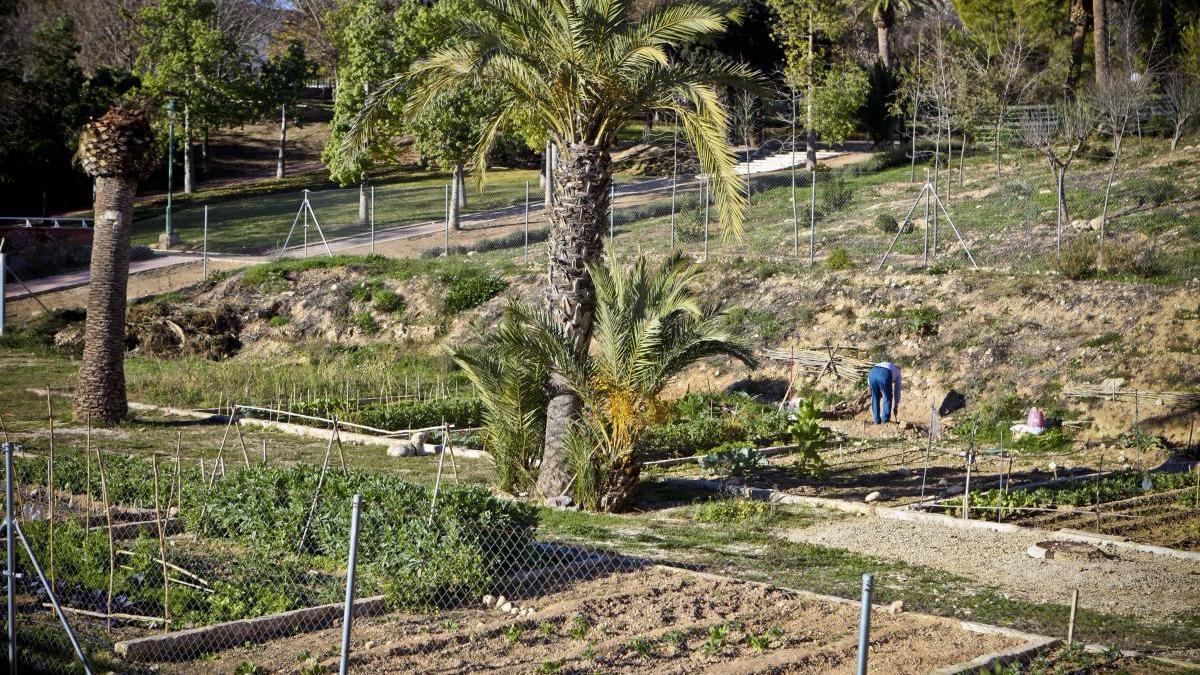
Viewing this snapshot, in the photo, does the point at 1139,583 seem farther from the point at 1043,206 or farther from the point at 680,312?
the point at 1043,206

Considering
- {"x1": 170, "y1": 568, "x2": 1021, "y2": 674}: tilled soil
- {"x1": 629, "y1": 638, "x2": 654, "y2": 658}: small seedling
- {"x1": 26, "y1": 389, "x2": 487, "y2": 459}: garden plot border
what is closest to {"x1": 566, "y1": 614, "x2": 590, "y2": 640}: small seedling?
{"x1": 170, "y1": 568, "x2": 1021, "y2": 674}: tilled soil

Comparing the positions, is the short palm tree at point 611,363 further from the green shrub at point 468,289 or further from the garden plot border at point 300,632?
the green shrub at point 468,289

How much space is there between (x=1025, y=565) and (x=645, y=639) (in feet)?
15.2

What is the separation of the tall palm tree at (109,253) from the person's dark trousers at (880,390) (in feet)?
40.6

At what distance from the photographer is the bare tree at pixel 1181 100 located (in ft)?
113

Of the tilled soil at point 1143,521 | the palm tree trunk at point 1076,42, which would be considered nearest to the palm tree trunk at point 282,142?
the palm tree trunk at point 1076,42

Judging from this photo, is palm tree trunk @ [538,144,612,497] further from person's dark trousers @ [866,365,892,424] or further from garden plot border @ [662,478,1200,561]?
person's dark trousers @ [866,365,892,424]

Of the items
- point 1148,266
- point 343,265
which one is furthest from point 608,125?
point 343,265

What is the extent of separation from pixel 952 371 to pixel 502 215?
22243 mm

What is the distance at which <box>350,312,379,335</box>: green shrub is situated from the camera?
1120 inches

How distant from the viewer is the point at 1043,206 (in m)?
29.4

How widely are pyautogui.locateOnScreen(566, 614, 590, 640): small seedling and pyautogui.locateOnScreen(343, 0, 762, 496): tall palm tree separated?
18.6ft

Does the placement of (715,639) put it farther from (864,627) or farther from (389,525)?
(389,525)

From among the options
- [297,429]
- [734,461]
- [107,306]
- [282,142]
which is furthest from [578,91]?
[282,142]
